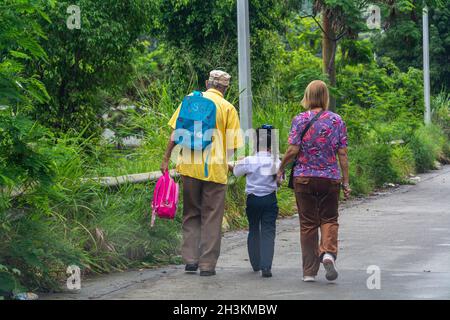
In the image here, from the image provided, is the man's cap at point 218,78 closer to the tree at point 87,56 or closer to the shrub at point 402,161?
the tree at point 87,56

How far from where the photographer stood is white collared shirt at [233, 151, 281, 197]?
10.5 meters

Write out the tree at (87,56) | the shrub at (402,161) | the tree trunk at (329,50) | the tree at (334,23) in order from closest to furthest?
the tree at (87,56) < the tree at (334,23) < the tree trunk at (329,50) < the shrub at (402,161)

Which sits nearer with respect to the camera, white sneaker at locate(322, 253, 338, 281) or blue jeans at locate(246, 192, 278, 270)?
white sneaker at locate(322, 253, 338, 281)

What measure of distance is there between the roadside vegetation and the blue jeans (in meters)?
1.16

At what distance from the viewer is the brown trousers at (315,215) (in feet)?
32.2

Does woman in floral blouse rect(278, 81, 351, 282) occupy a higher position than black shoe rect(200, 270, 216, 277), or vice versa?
woman in floral blouse rect(278, 81, 351, 282)

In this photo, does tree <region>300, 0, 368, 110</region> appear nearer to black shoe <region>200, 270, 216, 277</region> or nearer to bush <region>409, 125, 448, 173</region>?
bush <region>409, 125, 448, 173</region>

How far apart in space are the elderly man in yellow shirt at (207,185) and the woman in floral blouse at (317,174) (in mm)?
751

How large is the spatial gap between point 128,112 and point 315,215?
20.8ft

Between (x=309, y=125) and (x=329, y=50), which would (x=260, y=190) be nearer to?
(x=309, y=125)

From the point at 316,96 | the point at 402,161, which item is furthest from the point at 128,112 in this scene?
the point at 402,161

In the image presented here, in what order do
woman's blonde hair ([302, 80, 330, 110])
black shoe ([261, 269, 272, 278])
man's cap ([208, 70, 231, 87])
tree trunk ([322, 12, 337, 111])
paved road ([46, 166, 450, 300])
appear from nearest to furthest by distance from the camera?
paved road ([46, 166, 450, 300])
woman's blonde hair ([302, 80, 330, 110])
black shoe ([261, 269, 272, 278])
man's cap ([208, 70, 231, 87])
tree trunk ([322, 12, 337, 111])

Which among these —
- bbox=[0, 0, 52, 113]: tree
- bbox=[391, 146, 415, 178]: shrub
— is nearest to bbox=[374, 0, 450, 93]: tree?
bbox=[391, 146, 415, 178]: shrub

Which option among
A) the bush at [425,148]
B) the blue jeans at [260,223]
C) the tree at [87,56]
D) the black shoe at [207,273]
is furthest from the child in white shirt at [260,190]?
the bush at [425,148]
